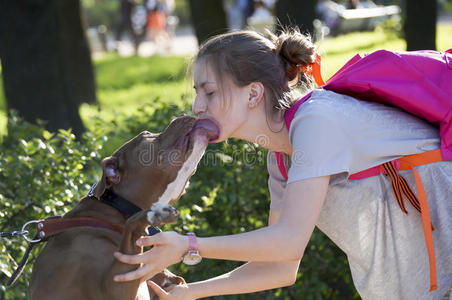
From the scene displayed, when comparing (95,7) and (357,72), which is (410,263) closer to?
(357,72)

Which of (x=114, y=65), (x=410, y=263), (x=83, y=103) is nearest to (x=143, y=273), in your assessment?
(x=410, y=263)

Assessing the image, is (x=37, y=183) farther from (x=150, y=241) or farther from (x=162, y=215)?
(x=150, y=241)

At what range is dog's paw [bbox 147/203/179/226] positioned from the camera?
8.18 ft

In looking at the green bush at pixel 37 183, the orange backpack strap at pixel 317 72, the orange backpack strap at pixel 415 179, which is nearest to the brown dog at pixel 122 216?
the orange backpack strap at pixel 317 72

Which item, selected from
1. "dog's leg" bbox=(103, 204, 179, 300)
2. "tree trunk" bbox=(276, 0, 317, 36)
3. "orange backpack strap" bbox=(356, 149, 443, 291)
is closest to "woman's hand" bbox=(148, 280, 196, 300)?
"dog's leg" bbox=(103, 204, 179, 300)

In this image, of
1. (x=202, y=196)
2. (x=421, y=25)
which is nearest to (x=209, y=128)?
(x=202, y=196)

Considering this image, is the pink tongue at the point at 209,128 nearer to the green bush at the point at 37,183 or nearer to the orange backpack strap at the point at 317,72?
the orange backpack strap at the point at 317,72

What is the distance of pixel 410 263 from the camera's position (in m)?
2.73

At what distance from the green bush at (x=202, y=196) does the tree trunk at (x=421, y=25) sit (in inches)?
209

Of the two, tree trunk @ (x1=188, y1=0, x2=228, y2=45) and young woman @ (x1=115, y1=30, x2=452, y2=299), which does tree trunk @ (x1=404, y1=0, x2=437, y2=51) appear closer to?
tree trunk @ (x1=188, y1=0, x2=228, y2=45)

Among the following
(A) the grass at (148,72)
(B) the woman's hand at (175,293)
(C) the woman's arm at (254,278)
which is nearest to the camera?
(B) the woman's hand at (175,293)

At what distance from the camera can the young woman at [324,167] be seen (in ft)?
7.94

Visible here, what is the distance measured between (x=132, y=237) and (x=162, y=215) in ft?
0.71

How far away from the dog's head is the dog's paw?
805 mm
